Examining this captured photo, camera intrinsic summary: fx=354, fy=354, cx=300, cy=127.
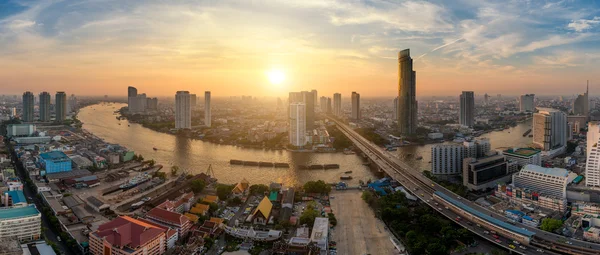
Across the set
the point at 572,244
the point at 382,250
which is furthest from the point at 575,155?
the point at 382,250

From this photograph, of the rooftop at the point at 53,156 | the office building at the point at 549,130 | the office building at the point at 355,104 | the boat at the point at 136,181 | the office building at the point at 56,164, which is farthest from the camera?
the office building at the point at 355,104

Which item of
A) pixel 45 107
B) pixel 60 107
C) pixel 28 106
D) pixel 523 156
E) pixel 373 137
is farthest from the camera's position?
pixel 60 107

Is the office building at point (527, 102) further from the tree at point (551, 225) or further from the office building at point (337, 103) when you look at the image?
the tree at point (551, 225)

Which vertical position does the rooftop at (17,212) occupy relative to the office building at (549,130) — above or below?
below

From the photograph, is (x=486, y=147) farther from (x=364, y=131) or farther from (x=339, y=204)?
(x=364, y=131)

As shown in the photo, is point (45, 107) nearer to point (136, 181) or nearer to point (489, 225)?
point (136, 181)

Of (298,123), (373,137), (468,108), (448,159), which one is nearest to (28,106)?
(298,123)

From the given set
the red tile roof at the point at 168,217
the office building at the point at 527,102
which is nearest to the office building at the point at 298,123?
the red tile roof at the point at 168,217
